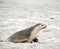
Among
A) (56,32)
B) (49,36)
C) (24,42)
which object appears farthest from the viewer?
(56,32)

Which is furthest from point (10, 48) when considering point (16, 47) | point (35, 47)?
point (35, 47)

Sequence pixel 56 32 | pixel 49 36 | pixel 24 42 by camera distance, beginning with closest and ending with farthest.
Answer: pixel 24 42 < pixel 49 36 < pixel 56 32

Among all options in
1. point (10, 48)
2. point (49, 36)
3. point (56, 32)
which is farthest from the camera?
point (56, 32)

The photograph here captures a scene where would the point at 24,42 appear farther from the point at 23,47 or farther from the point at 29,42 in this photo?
the point at 23,47

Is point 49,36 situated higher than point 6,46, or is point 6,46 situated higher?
point 6,46

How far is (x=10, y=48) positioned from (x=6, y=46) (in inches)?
6.8

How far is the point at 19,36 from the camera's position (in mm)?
5805

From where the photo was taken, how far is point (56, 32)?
768 centimetres

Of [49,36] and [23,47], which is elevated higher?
[23,47]

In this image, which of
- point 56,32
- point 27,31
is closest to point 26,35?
point 27,31

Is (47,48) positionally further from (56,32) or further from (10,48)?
(56,32)

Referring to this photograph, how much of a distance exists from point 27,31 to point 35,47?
0.98 m

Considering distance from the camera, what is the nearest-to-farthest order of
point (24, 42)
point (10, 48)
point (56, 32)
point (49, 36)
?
point (10, 48)
point (24, 42)
point (49, 36)
point (56, 32)

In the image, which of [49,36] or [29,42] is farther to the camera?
[49,36]
